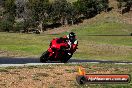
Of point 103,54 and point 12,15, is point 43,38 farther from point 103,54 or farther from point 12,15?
point 12,15

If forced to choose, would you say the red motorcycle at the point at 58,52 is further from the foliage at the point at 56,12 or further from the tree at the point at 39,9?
the tree at the point at 39,9

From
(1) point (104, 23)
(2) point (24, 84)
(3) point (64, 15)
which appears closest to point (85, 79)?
(2) point (24, 84)

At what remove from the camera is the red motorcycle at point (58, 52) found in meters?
24.9

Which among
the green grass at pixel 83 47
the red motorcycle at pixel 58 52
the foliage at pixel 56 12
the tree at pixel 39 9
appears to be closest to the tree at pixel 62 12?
the foliage at pixel 56 12

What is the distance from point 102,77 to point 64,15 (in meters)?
101

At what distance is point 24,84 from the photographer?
15227 millimetres

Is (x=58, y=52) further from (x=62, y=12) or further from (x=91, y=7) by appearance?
(x=91, y=7)

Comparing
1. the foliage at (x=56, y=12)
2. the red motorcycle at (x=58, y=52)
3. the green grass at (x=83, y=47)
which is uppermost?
the red motorcycle at (x=58, y=52)

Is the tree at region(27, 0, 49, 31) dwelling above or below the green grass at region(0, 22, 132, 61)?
below

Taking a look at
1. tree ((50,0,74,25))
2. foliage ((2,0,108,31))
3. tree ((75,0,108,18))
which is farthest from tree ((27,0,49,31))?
tree ((75,0,108,18))

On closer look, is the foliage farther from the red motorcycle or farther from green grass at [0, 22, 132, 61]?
the red motorcycle

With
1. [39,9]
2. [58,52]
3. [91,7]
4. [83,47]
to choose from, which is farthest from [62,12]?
[58,52]

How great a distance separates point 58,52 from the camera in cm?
2523

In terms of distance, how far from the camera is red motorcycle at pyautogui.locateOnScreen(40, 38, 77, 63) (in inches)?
981
